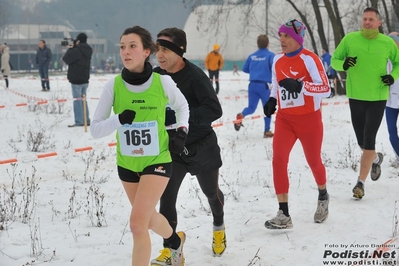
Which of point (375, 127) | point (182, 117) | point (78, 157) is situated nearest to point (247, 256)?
point (182, 117)

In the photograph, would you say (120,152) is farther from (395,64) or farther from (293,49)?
(395,64)

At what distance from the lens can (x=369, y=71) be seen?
679 centimetres

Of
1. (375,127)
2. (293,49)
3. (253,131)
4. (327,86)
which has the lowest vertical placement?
(253,131)

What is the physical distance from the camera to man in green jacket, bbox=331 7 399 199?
6.75 m

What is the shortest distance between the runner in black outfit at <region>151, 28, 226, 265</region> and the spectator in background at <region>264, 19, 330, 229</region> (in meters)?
1.15

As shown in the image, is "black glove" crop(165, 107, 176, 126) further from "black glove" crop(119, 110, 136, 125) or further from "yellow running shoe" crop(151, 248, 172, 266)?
"yellow running shoe" crop(151, 248, 172, 266)

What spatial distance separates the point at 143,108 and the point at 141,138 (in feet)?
0.69

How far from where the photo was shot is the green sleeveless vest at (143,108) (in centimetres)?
408

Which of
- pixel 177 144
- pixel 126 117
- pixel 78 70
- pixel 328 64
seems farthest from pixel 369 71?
pixel 328 64

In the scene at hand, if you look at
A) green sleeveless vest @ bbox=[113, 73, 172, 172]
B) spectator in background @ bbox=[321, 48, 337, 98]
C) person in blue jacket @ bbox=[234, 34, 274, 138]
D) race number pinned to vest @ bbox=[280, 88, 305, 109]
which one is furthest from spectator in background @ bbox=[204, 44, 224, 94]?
green sleeveless vest @ bbox=[113, 73, 172, 172]

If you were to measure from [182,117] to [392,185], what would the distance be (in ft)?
14.2

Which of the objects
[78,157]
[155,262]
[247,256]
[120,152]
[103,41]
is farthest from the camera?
[103,41]

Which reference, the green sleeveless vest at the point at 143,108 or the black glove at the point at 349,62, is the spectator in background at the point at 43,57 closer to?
the black glove at the point at 349,62

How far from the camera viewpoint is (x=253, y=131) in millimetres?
13117
